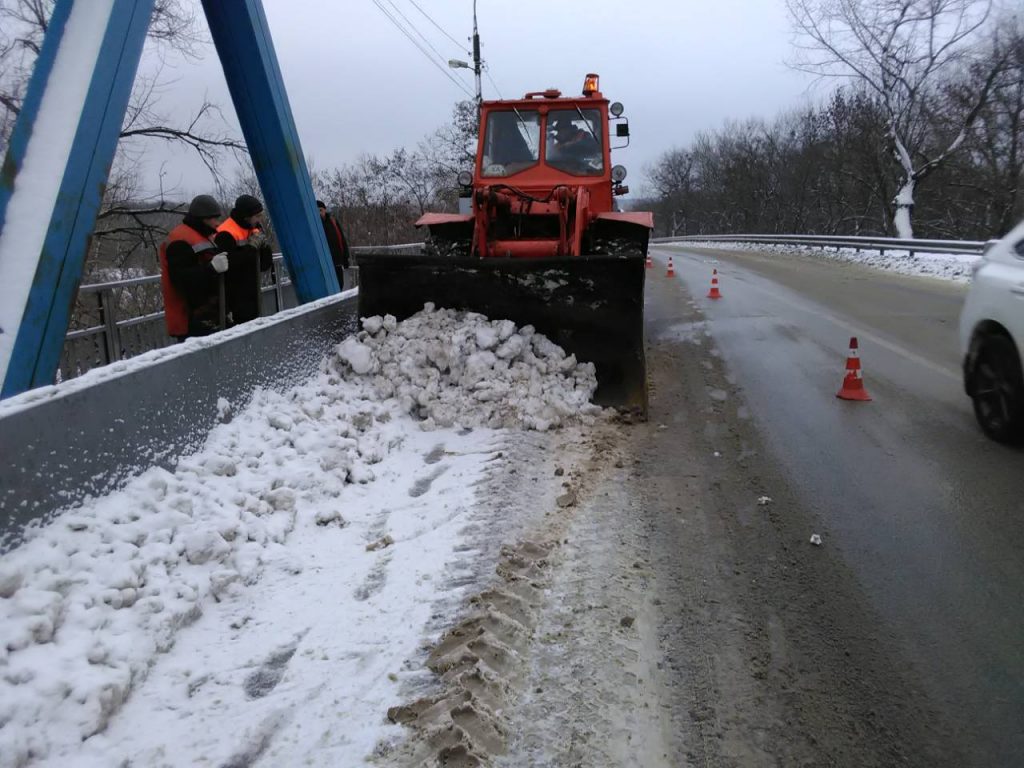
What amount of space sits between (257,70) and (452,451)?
15.3 ft

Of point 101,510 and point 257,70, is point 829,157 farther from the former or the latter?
point 101,510

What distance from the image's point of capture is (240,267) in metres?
6.67

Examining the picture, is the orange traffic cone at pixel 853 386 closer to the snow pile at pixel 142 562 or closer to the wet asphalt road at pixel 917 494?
the wet asphalt road at pixel 917 494

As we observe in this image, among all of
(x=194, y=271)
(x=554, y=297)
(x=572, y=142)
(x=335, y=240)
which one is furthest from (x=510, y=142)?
(x=194, y=271)

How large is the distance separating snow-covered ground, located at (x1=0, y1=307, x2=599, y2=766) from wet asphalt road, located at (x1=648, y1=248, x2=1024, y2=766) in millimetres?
1971

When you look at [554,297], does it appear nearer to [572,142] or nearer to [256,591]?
[572,142]

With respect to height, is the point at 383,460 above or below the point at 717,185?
below

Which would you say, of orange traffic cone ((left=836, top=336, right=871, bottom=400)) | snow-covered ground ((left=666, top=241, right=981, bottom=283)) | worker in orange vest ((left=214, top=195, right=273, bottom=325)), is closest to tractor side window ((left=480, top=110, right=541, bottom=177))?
worker in orange vest ((left=214, top=195, right=273, bottom=325))

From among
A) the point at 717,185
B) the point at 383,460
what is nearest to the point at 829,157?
the point at 717,185

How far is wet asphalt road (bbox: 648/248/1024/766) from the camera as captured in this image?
3053 mm

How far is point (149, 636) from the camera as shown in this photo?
312 centimetres

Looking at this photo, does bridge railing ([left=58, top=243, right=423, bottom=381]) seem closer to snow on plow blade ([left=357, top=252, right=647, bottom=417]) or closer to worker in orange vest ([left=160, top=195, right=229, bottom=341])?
worker in orange vest ([left=160, top=195, right=229, bottom=341])

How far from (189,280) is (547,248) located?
3.86 meters

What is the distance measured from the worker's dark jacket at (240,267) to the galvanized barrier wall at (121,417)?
959mm
